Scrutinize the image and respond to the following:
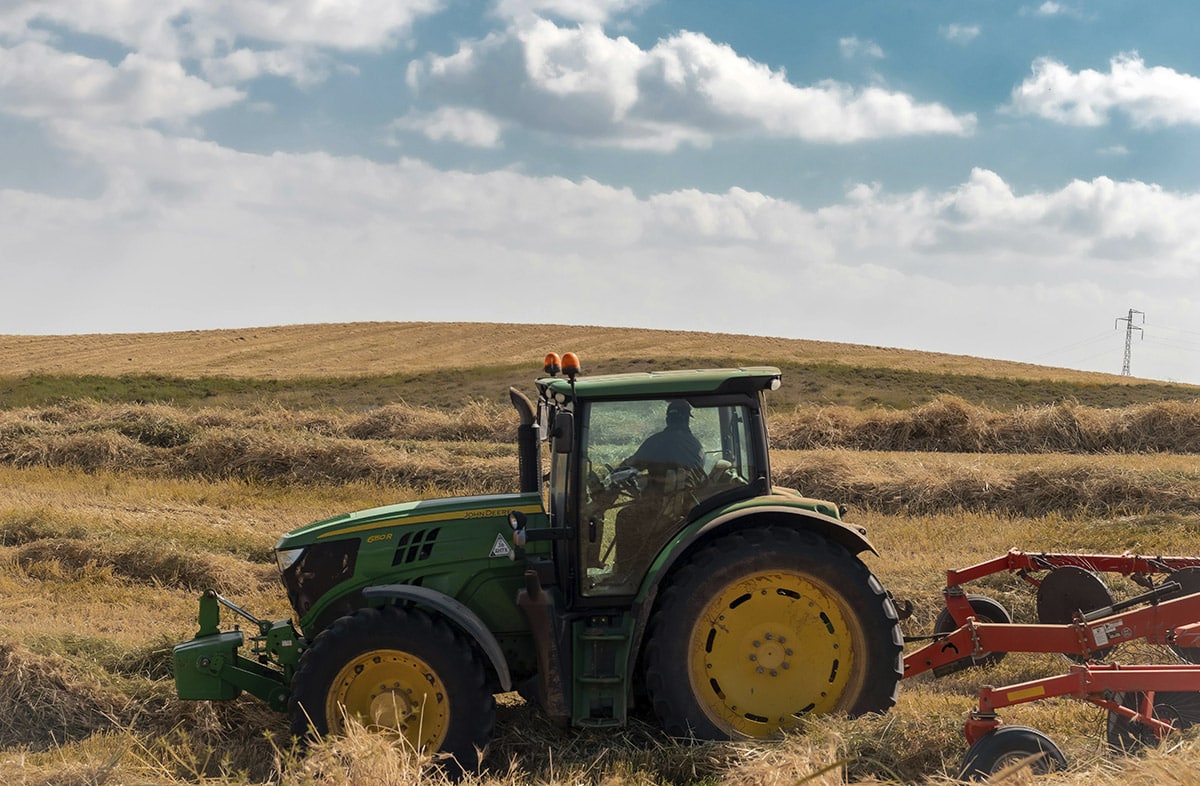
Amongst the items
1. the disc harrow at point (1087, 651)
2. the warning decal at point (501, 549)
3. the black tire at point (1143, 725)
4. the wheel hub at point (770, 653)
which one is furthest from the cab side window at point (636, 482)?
the black tire at point (1143, 725)

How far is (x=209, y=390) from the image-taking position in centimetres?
3180

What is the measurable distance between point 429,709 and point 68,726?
8.08ft

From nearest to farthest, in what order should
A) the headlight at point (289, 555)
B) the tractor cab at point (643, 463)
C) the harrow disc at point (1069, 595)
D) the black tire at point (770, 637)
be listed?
the black tire at point (770, 637) < the tractor cab at point (643, 463) < the headlight at point (289, 555) < the harrow disc at point (1069, 595)

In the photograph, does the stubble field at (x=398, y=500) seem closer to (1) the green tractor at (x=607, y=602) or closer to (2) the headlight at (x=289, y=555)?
(1) the green tractor at (x=607, y=602)

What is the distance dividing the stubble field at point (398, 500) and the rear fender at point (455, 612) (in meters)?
0.46

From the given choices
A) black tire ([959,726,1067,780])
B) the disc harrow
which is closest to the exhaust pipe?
the disc harrow

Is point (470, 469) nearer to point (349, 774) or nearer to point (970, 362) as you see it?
point (349, 774)

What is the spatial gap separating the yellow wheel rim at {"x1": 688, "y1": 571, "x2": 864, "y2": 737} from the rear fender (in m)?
1.10

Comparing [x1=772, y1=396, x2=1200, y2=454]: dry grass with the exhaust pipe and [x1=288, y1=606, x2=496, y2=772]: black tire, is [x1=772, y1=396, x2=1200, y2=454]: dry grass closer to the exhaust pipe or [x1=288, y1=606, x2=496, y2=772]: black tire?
the exhaust pipe

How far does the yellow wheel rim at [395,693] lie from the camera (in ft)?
17.8

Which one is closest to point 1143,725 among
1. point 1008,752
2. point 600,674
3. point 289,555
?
point 1008,752

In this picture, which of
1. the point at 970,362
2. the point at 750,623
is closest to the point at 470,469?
the point at 750,623

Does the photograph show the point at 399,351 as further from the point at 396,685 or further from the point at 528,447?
the point at 396,685

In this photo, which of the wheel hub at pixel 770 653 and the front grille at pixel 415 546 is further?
the front grille at pixel 415 546
